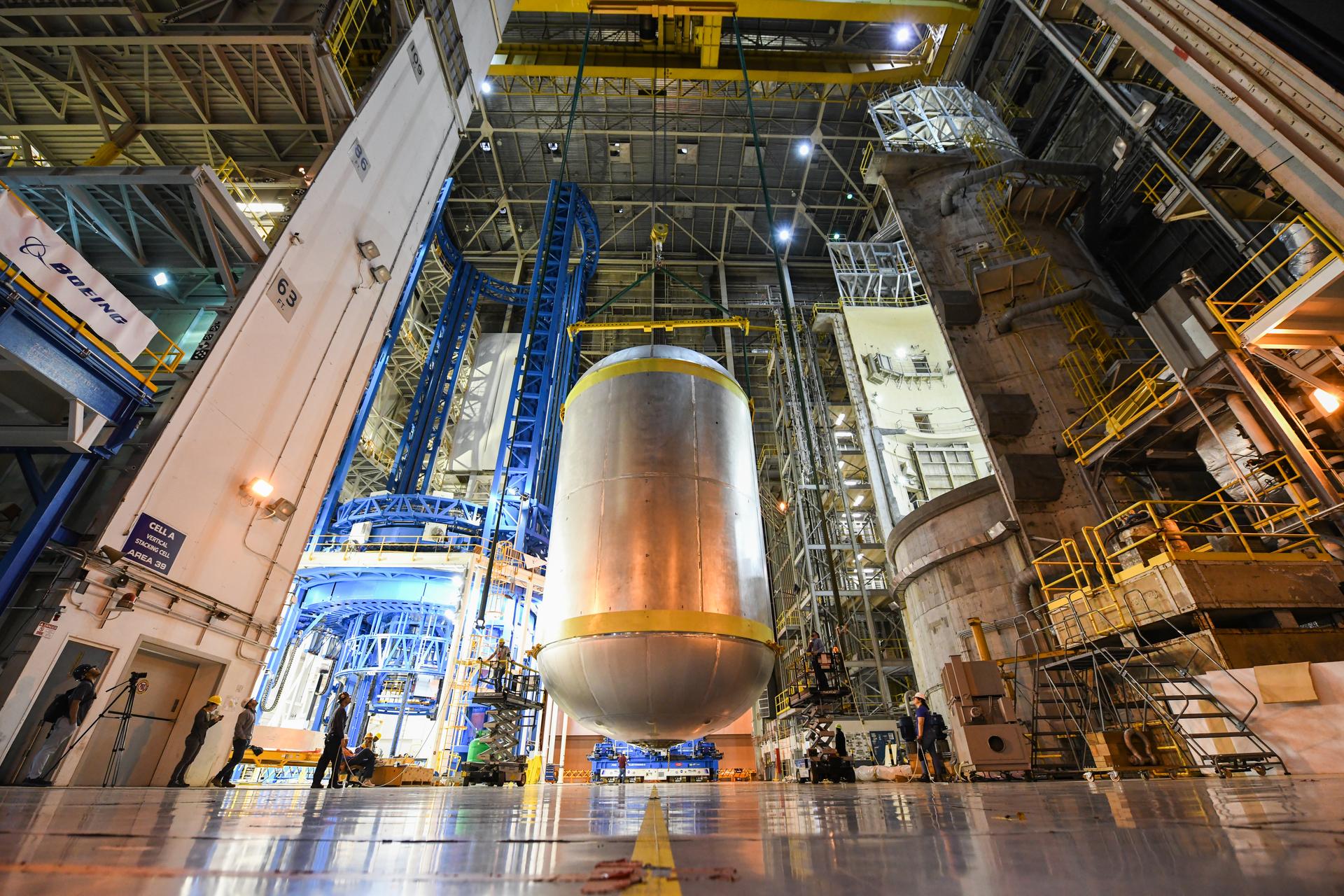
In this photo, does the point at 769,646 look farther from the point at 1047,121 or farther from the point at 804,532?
the point at 1047,121

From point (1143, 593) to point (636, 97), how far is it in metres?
26.1

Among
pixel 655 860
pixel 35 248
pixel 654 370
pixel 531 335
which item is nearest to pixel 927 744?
pixel 654 370

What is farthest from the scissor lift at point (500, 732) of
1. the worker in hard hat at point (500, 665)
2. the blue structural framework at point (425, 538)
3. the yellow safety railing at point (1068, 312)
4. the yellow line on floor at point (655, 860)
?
the yellow safety railing at point (1068, 312)

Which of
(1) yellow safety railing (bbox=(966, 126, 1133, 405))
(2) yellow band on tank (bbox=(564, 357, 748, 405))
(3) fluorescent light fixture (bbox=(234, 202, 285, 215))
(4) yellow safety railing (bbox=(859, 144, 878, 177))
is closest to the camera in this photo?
(2) yellow band on tank (bbox=(564, 357, 748, 405))

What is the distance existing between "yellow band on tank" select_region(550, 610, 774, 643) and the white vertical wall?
6368 millimetres

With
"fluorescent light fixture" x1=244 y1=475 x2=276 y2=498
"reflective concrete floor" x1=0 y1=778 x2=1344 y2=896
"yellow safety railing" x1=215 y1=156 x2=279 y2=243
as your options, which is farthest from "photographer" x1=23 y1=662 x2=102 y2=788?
"yellow safety railing" x1=215 y1=156 x2=279 y2=243

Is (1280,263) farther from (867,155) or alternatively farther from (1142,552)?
(867,155)

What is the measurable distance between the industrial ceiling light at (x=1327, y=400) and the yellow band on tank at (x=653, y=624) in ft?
29.9

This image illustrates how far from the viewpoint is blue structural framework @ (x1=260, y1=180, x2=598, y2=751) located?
17.5m

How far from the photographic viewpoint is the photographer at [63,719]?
5.91 meters

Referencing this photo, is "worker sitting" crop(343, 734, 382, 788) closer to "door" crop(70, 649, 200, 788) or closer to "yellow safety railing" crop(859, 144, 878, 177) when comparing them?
"door" crop(70, 649, 200, 788)

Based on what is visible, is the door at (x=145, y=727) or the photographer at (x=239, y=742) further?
the photographer at (x=239, y=742)

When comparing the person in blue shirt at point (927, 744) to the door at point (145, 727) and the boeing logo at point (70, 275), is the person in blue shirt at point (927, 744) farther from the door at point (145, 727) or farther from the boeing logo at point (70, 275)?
the boeing logo at point (70, 275)

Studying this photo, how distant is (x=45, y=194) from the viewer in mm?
9805
